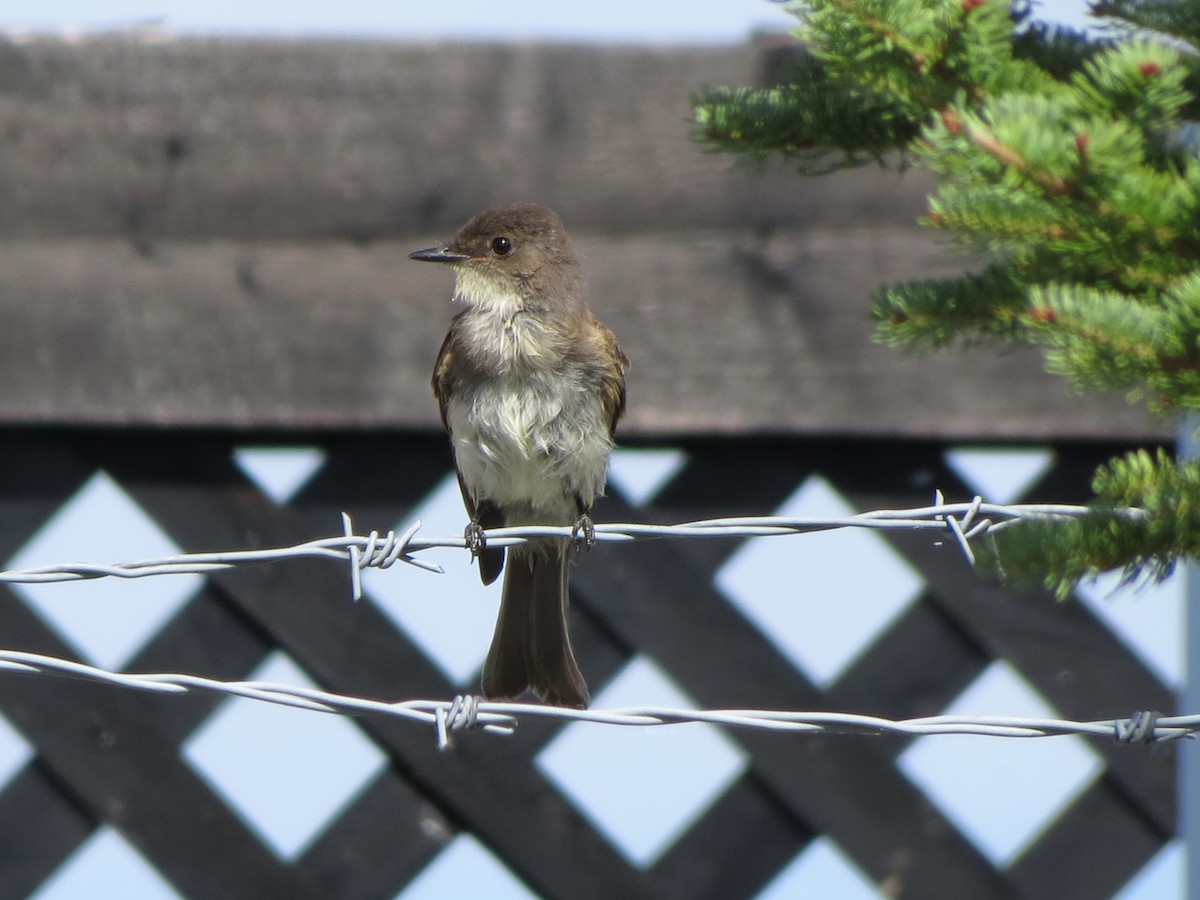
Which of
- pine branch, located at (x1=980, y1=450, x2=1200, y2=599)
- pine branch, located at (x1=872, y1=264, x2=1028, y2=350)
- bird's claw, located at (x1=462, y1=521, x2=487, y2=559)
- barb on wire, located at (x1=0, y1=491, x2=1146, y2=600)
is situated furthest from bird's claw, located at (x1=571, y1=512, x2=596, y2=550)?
pine branch, located at (x1=980, y1=450, x2=1200, y2=599)

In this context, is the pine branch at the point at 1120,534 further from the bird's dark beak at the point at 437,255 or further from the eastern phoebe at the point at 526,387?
the bird's dark beak at the point at 437,255

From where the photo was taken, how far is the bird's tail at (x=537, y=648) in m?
3.38

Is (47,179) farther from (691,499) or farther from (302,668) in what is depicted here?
(691,499)

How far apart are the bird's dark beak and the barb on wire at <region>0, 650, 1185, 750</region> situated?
1.48m

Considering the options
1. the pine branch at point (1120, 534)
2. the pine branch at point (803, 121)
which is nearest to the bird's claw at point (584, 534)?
the pine branch at point (803, 121)

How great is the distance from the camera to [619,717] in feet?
7.48

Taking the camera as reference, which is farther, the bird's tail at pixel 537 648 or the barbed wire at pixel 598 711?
the bird's tail at pixel 537 648

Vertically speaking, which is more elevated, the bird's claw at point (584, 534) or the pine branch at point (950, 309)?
the bird's claw at point (584, 534)

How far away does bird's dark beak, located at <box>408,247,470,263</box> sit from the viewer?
11.9 ft

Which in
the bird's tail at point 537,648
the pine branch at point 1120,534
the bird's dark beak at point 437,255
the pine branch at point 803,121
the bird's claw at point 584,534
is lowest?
the pine branch at point 1120,534

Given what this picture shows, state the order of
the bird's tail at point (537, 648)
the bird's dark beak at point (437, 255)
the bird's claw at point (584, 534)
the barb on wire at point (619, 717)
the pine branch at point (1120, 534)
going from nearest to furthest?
the pine branch at point (1120, 534) → the barb on wire at point (619, 717) → the bird's claw at point (584, 534) → the bird's tail at point (537, 648) → the bird's dark beak at point (437, 255)

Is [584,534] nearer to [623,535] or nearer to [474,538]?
[474,538]

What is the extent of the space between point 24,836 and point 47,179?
1398mm

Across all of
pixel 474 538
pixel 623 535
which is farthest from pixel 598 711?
pixel 474 538
